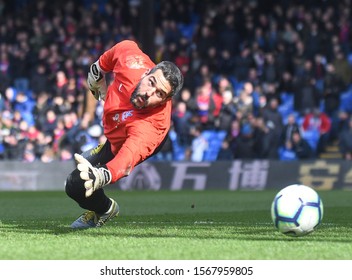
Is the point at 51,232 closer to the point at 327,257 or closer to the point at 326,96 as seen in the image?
the point at 327,257

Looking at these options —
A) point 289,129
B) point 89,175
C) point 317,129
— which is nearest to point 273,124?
point 289,129

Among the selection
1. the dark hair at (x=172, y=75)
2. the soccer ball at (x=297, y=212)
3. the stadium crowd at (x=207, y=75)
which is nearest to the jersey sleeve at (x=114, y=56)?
the dark hair at (x=172, y=75)

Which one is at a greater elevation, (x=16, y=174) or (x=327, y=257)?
(x=327, y=257)

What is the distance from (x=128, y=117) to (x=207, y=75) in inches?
645

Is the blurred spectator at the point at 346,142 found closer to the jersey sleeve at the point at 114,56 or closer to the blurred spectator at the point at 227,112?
the blurred spectator at the point at 227,112

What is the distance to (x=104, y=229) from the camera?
37.0 feet

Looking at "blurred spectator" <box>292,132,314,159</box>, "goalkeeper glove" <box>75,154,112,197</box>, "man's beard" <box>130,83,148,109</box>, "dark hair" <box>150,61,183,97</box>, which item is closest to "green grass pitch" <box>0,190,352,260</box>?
"goalkeeper glove" <box>75,154,112,197</box>

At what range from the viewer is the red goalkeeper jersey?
9531mm

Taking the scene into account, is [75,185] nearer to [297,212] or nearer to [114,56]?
[114,56]

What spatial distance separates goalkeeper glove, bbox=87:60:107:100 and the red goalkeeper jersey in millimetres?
71

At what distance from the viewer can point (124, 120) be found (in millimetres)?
10336

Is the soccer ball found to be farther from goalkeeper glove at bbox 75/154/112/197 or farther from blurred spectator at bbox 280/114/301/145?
blurred spectator at bbox 280/114/301/145
